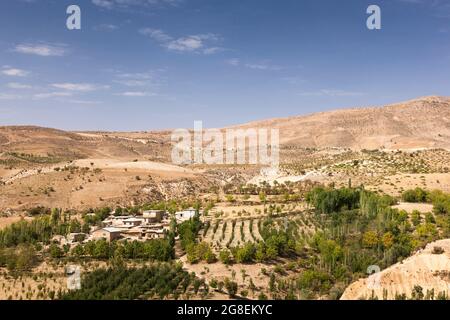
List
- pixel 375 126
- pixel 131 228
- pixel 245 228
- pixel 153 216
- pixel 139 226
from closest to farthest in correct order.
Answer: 1. pixel 131 228
2. pixel 245 228
3. pixel 139 226
4. pixel 153 216
5. pixel 375 126

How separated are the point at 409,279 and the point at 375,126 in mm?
146319

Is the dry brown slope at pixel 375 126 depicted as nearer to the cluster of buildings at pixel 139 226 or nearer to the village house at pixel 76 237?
the cluster of buildings at pixel 139 226

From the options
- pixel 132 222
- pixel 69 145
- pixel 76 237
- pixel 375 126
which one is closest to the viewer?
pixel 76 237

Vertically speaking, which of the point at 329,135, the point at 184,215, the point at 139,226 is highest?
the point at 329,135

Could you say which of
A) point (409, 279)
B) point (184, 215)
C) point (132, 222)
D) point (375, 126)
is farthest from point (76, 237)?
point (375, 126)

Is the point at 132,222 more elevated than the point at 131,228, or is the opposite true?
the point at 132,222

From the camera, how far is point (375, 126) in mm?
164125

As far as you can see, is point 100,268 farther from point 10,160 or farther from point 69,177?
point 10,160

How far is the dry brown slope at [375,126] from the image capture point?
150 meters

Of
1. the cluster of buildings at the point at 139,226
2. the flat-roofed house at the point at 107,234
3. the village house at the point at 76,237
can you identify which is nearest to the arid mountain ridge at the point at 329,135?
the cluster of buildings at the point at 139,226

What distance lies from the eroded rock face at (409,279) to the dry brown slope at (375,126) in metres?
108

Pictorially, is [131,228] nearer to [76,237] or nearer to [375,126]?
[76,237]

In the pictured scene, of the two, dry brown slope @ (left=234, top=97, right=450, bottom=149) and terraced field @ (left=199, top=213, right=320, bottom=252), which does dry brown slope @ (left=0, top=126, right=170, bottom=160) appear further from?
terraced field @ (left=199, top=213, right=320, bottom=252)

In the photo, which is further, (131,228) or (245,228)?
(245,228)
